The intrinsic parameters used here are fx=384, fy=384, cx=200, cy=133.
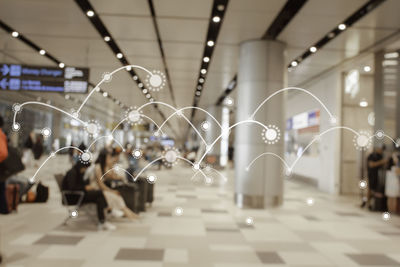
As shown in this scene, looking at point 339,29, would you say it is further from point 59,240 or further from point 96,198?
point 59,240

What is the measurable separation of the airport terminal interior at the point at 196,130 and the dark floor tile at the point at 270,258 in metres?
0.02

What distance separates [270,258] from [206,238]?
1164 mm

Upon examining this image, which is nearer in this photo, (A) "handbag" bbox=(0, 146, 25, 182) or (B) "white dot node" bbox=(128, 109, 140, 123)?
(B) "white dot node" bbox=(128, 109, 140, 123)

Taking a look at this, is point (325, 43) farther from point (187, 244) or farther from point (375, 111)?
point (187, 244)

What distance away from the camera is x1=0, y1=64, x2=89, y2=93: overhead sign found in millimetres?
6438

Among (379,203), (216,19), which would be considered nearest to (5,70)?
(216,19)

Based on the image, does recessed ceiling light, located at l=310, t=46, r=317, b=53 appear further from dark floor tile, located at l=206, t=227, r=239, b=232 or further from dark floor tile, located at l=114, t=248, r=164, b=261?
dark floor tile, located at l=114, t=248, r=164, b=261

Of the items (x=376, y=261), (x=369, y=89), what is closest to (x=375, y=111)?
(x=369, y=89)

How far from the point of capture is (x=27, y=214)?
6945mm

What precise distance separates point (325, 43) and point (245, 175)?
3.35 m

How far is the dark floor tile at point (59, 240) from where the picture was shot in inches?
198

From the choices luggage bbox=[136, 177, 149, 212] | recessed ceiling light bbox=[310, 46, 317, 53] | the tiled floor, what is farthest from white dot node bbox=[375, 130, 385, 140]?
luggage bbox=[136, 177, 149, 212]

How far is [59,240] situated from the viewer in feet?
17.0

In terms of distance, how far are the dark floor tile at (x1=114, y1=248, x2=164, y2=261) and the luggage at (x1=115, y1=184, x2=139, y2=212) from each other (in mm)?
2035
